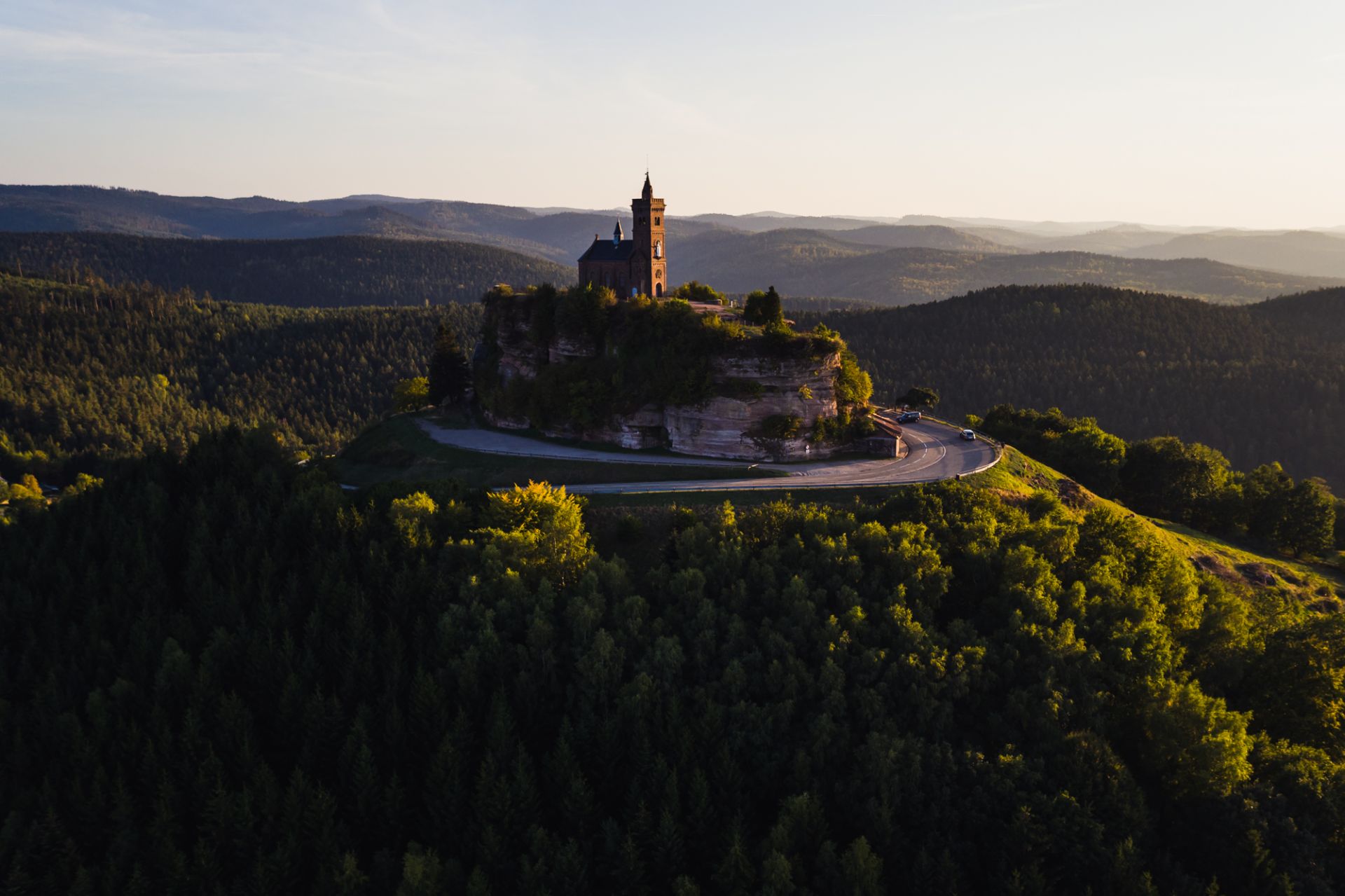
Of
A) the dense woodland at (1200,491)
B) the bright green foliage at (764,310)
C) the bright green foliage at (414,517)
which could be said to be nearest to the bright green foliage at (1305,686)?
the dense woodland at (1200,491)

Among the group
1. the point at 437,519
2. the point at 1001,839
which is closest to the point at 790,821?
the point at 1001,839

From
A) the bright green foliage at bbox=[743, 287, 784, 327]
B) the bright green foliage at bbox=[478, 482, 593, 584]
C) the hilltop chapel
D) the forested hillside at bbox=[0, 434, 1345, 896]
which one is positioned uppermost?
the hilltop chapel

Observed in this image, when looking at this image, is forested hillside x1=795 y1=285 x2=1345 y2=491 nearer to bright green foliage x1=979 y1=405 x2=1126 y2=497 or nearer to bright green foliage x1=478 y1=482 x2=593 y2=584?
bright green foliage x1=979 y1=405 x2=1126 y2=497

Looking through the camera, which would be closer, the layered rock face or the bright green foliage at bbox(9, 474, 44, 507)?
the layered rock face

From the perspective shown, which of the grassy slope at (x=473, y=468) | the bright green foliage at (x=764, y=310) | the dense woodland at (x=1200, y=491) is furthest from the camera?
the dense woodland at (x=1200, y=491)

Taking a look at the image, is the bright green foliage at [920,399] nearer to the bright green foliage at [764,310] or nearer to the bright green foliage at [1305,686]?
the bright green foliage at [764,310]

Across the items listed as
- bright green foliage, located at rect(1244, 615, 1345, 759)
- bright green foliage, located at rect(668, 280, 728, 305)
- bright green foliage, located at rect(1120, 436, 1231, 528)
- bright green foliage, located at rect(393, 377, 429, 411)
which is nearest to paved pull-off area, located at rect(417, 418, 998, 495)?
bright green foliage, located at rect(393, 377, 429, 411)
